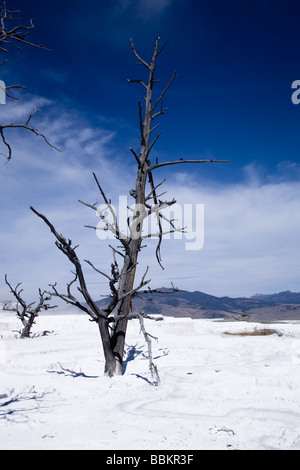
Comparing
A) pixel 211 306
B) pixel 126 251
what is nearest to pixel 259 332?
pixel 126 251

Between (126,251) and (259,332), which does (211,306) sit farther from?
(126,251)

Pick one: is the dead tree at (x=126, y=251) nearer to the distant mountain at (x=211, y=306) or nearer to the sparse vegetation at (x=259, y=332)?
the sparse vegetation at (x=259, y=332)

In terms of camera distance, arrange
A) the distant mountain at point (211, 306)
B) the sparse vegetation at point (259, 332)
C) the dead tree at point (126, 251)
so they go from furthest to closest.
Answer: the distant mountain at point (211, 306)
the sparse vegetation at point (259, 332)
the dead tree at point (126, 251)

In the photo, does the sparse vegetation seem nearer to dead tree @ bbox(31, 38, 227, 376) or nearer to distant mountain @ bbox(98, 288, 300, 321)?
dead tree @ bbox(31, 38, 227, 376)

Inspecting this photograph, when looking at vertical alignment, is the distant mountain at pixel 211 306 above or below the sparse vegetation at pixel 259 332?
below

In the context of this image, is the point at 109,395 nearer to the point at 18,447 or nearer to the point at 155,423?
the point at 155,423

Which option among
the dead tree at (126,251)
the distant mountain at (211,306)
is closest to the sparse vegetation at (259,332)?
the dead tree at (126,251)

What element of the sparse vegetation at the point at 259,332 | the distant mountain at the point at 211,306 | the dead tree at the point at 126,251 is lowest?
the distant mountain at the point at 211,306

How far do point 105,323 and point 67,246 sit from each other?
6.04 ft

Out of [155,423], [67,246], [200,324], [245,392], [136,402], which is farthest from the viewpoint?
[200,324]

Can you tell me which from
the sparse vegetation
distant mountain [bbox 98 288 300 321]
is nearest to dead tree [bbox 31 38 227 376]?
the sparse vegetation

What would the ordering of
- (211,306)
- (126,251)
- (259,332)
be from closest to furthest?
1. (126,251)
2. (259,332)
3. (211,306)

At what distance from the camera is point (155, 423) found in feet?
11.4

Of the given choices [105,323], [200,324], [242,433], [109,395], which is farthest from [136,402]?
[200,324]
